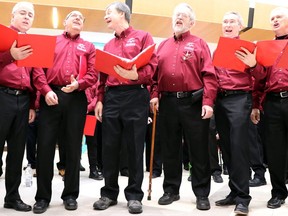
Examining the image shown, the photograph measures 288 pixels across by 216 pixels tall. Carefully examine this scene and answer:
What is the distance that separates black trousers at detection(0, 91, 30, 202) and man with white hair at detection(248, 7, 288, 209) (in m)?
1.94

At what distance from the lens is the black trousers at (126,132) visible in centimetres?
311

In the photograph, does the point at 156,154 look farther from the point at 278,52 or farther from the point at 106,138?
the point at 278,52

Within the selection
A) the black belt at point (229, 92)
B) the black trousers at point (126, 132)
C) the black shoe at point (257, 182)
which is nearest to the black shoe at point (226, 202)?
the black trousers at point (126, 132)

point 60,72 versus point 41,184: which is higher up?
point 60,72

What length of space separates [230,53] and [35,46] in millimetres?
1460

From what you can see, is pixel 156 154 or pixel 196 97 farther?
pixel 156 154

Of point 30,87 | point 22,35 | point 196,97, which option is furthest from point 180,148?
point 22,35

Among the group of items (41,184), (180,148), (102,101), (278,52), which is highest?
(278,52)

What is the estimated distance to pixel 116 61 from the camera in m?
2.85

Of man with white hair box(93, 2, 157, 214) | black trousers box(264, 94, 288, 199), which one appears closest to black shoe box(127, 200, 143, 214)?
man with white hair box(93, 2, 157, 214)

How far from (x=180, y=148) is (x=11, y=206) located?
147cm

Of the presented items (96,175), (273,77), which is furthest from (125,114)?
(96,175)

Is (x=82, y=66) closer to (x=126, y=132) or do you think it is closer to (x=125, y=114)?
(x=125, y=114)

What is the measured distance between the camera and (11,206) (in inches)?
120
